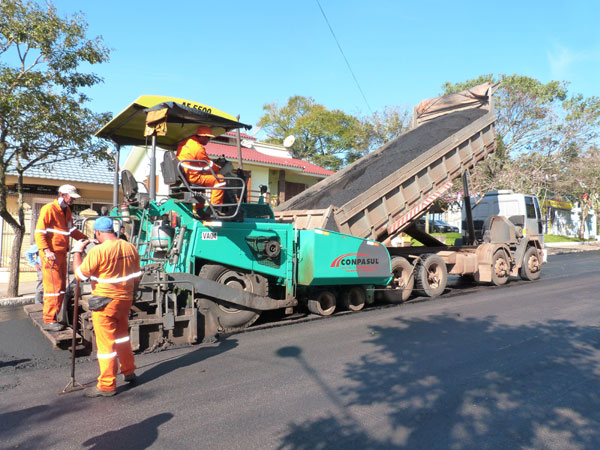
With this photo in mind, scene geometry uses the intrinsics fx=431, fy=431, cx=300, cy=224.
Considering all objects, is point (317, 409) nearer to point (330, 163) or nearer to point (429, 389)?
point (429, 389)

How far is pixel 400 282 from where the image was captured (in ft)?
25.4

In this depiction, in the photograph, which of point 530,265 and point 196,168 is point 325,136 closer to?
point 530,265

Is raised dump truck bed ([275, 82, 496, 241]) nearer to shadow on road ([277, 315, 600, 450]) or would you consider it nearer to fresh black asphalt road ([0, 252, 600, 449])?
fresh black asphalt road ([0, 252, 600, 449])

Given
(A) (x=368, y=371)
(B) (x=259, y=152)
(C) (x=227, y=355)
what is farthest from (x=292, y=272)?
(B) (x=259, y=152)

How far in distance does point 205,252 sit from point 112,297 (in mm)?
1683

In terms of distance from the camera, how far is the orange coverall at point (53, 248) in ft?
16.8

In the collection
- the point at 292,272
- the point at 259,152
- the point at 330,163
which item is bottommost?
the point at 292,272

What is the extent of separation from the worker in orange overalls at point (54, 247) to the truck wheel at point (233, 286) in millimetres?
1714

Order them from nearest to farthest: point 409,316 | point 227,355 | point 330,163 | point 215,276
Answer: point 227,355 < point 215,276 < point 409,316 < point 330,163

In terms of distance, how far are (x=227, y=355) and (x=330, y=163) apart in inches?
1194

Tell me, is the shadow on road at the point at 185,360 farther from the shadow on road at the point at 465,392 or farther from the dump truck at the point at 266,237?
the shadow on road at the point at 465,392

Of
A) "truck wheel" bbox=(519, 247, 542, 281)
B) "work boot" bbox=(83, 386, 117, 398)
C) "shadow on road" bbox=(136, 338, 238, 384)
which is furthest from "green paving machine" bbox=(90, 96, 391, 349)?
"truck wheel" bbox=(519, 247, 542, 281)

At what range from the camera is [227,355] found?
4.57 meters

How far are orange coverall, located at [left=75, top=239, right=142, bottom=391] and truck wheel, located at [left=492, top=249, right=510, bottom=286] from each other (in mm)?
8299
